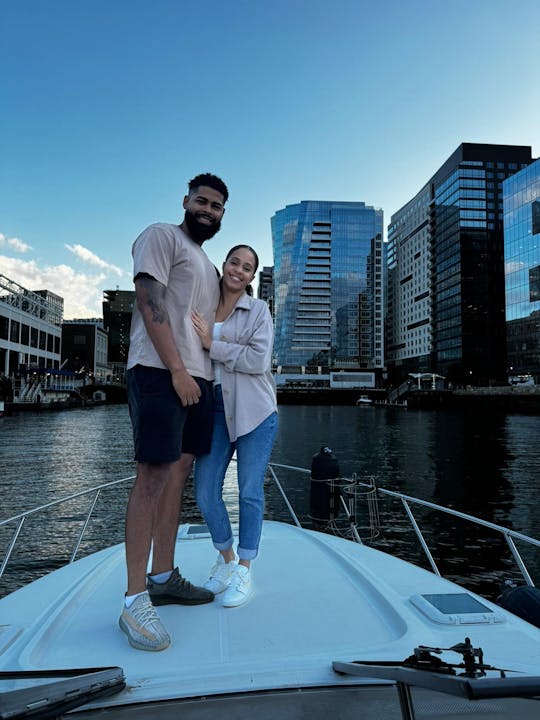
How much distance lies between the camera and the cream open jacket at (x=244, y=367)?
8.25 feet

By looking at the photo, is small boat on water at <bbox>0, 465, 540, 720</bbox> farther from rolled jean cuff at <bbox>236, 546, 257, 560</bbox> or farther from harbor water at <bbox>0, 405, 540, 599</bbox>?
harbor water at <bbox>0, 405, 540, 599</bbox>

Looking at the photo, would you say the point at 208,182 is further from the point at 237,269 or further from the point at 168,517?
the point at 168,517

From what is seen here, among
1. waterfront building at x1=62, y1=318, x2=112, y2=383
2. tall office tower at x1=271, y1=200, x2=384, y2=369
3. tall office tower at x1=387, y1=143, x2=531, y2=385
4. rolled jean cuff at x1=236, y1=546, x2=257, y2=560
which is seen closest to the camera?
rolled jean cuff at x1=236, y1=546, x2=257, y2=560

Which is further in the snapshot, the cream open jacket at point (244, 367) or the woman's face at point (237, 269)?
the woman's face at point (237, 269)

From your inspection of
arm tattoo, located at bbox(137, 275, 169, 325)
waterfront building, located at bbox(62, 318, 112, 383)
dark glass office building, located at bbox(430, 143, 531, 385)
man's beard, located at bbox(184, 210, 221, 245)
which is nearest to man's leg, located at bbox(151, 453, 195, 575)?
arm tattoo, located at bbox(137, 275, 169, 325)

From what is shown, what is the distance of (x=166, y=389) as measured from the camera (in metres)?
2.19

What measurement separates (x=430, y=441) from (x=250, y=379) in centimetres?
2910

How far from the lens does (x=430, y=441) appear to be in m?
29.3

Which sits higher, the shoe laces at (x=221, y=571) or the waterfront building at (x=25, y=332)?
the waterfront building at (x=25, y=332)

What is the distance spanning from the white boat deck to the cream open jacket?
0.88 m

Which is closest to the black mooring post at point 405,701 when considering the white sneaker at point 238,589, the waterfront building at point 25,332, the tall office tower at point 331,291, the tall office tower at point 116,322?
the white sneaker at point 238,589

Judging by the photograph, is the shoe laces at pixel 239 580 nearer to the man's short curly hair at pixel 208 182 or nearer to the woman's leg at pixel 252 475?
the woman's leg at pixel 252 475

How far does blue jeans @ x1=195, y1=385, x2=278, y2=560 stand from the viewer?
8.41 ft

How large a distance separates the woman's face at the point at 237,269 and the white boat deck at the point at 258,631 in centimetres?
167
